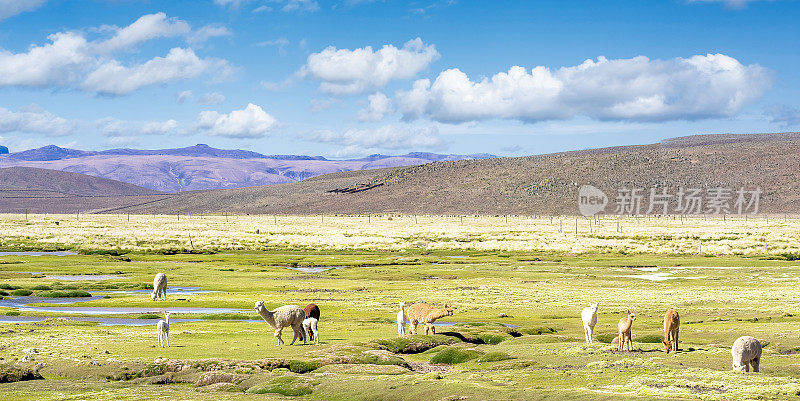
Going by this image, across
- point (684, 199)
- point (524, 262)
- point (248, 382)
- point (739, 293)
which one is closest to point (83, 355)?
point (248, 382)

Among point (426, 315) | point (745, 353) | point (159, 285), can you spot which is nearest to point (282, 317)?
point (426, 315)

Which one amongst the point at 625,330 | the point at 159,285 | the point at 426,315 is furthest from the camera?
the point at 159,285

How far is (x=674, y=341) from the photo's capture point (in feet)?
68.6

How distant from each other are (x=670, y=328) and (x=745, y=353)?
3.18m

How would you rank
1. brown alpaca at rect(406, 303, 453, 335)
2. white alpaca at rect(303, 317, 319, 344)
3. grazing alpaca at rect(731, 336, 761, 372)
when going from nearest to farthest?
grazing alpaca at rect(731, 336, 761, 372) → white alpaca at rect(303, 317, 319, 344) → brown alpaca at rect(406, 303, 453, 335)

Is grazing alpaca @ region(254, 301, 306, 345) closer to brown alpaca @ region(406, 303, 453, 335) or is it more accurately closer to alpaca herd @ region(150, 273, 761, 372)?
alpaca herd @ region(150, 273, 761, 372)

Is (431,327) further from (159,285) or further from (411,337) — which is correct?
(159,285)

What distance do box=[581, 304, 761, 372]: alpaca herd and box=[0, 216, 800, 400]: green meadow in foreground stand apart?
1.19ft

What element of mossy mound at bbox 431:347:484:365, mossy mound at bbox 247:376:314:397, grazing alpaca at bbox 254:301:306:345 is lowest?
mossy mound at bbox 431:347:484:365

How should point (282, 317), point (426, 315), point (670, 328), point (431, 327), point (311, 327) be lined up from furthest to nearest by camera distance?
point (426, 315) → point (431, 327) → point (311, 327) → point (282, 317) → point (670, 328)

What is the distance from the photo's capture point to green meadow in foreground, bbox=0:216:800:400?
17.2 metres

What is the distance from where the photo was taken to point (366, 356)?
22.1m

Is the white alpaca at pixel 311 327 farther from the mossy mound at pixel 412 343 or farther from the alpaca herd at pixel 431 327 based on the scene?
the mossy mound at pixel 412 343

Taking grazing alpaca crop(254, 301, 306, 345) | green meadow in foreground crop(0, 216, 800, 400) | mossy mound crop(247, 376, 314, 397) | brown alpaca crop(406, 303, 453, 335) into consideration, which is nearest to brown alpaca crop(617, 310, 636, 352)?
green meadow in foreground crop(0, 216, 800, 400)
